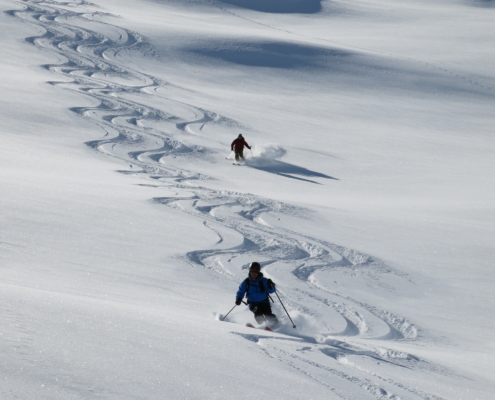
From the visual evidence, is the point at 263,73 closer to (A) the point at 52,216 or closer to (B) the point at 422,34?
(B) the point at 422,34

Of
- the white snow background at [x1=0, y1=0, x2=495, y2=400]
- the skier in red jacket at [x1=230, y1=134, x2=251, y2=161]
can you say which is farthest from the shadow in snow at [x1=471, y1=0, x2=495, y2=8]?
the skier in red jacket at [x1=230, y1=134, x2=251, y2=161]

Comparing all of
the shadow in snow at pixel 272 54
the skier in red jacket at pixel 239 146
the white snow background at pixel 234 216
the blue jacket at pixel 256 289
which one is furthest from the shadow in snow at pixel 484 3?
the blue jacket at pixel 256 289

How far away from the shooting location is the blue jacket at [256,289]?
24.2 feet

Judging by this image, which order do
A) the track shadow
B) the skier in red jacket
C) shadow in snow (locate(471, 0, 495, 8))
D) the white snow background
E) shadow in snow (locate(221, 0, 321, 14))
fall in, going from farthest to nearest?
shadow in snow (locate(471, 0, 495, 8))
shadow in snow (locate(221, 0, 321, 14))
the skier in red jacket
the track shadow
the white snow background

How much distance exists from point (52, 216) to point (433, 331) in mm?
5413

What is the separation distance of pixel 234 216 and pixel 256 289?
3.98 meters

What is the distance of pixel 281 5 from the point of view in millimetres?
48906

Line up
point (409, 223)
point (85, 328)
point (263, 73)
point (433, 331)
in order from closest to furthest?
point (85, 328)
point (433, 331)
point (409, 223)
point (263, 73)

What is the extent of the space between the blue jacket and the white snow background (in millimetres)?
317

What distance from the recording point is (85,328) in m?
4.65

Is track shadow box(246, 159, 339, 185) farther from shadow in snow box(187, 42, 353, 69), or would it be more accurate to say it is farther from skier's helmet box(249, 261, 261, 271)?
shadow in snow box(187, 42, 353, 69)

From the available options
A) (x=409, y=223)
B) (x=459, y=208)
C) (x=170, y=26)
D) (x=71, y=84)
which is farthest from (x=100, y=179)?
(x=170, y=26)

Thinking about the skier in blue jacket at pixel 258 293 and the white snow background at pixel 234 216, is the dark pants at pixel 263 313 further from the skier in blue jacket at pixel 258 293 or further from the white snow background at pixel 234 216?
the white snow background at pixel 234 216

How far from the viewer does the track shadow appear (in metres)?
17.1
